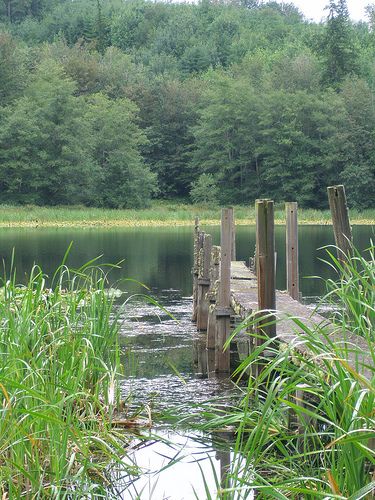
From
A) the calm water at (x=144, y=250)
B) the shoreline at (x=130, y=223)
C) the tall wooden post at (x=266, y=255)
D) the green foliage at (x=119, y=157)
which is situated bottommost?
the calm water at (x=144, y=250)

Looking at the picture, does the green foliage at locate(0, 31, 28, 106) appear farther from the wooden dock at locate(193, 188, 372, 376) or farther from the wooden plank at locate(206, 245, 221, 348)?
the wooden plank at locate(206, 245, 221, 348)

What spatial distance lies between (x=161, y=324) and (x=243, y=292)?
141 inches

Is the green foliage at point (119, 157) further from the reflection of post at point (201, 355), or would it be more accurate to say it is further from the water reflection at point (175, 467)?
the water reflection at point (175, 467)

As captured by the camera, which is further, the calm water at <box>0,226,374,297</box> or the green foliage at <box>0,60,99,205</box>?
the green foliage at <box>0,60,99,205</box>

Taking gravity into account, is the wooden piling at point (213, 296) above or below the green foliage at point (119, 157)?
below

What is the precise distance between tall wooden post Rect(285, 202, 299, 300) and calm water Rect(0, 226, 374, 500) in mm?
1634

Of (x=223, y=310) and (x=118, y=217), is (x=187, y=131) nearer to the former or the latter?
(x=118, y=217)

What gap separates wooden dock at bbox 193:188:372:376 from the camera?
977 centimetres

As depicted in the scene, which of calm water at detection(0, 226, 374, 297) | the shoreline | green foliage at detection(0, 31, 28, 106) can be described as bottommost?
calm water at detection(0, 226, 374, 297)

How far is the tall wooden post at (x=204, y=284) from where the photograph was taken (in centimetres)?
1620

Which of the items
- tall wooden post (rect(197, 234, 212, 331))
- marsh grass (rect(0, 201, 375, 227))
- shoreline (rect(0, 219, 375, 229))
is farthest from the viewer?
marsh grass (rect(0, 201, 375, 227))

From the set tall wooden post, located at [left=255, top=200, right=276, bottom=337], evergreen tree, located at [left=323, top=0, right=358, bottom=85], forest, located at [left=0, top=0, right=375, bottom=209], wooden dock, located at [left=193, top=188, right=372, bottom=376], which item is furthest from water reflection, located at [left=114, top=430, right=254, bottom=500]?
evergreen tree, located at [left=323, top=0, right=358, bottom=85]

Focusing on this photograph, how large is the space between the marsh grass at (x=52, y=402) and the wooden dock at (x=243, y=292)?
1.37m

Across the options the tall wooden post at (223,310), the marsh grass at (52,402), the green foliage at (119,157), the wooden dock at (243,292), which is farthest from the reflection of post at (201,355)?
the green foliage at (119,157)
